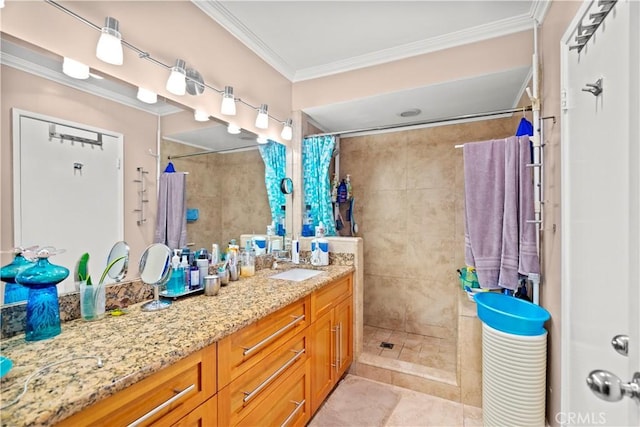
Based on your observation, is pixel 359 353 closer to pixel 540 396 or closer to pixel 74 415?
pixel 540 396

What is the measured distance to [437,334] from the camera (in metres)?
2.86

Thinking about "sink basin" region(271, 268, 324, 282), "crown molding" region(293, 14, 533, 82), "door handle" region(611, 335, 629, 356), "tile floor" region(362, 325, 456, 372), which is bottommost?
"tile floor" region(362, 325, 456, 372)

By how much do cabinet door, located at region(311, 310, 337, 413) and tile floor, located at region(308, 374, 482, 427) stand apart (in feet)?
0.46

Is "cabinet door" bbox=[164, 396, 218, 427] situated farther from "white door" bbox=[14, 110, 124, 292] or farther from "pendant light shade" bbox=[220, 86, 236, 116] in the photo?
"pendant light shade" bbox=[220, 86, 236, 116]

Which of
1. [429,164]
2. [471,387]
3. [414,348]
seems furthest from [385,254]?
[471,387]

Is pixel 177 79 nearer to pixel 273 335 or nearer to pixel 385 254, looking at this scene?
pixel 273 335

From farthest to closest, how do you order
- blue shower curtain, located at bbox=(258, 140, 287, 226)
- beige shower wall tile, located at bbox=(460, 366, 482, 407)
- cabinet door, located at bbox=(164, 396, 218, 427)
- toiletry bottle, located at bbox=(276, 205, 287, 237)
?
toiletry bottle, located at bbox=(276, 205, 287, 237) < blue shower curtain, located at bbox=(258, 140, 287, 226) < beige shower wall tile, located at bbox=(460, 366, 482, 407) < cabinet door, located at bbox=(164, 396, 218, 427)

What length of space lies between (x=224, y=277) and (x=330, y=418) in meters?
1.14

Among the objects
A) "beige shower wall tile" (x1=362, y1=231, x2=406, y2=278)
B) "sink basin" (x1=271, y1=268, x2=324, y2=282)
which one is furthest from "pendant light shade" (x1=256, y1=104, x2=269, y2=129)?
"beige shower wall tile" (x1=362, y1=231, x2=406, y2=278)

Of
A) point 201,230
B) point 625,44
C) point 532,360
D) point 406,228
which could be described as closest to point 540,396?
point 532,360

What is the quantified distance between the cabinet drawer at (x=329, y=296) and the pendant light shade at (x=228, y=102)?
1317 mm

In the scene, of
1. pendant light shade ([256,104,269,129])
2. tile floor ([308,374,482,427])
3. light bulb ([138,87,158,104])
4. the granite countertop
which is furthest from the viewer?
pendant light shade ([256,104,269,129])

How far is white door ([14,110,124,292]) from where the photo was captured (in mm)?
1031

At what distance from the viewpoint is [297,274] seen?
2033mm
